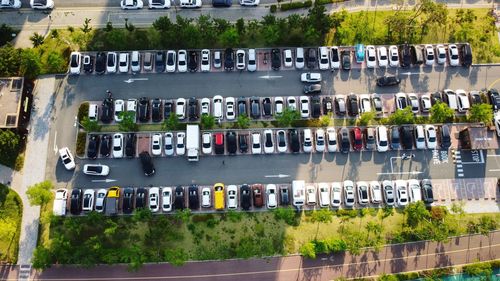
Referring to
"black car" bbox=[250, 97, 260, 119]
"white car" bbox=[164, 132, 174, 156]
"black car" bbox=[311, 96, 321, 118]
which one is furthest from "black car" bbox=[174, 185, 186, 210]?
"black car" bbox=[311, 96, 321, 118]

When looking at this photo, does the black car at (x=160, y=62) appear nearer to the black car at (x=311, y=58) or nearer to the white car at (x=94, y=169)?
the white car at (x=94, y=169)

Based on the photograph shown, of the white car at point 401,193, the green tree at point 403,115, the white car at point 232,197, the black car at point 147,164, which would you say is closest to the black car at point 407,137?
the green tree at point 403,115

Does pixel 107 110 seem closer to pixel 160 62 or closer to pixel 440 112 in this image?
pixel 160 62

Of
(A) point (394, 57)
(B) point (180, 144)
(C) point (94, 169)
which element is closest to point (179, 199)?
(B) point (180, 144)

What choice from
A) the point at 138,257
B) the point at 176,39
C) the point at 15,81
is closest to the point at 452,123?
the point at 176,39

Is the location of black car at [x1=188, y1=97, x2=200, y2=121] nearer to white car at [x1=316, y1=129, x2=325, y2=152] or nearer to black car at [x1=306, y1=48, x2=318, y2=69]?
white car at [x1=316, y1=129, x2=325, y2=152]

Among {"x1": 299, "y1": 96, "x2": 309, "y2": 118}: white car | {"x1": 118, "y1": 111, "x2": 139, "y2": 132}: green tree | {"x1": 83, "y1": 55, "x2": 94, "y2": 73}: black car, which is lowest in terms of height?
{"x1": 118, "y1": 111, "x2": 139, "y2": 132}: green tree
